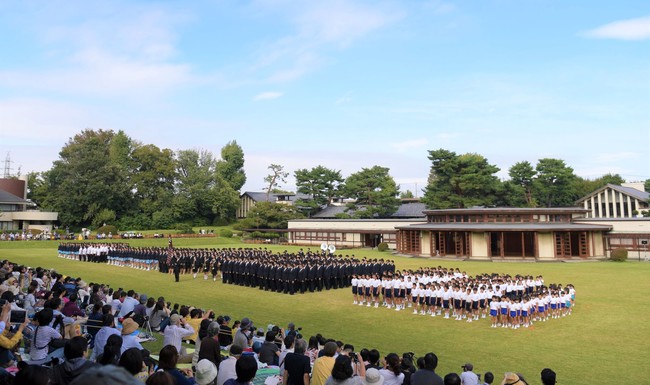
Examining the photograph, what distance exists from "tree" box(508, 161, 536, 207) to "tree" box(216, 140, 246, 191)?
147 ft

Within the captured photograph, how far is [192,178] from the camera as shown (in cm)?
7000

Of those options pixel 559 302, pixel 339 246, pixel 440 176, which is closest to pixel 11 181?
pixel 339 246

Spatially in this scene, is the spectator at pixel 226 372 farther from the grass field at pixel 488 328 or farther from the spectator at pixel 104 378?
the grass field at pixel 488 328

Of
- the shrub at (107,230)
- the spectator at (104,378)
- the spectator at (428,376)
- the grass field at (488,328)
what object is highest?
the shrub at (107,230)

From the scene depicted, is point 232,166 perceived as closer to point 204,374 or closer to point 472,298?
point 472,298

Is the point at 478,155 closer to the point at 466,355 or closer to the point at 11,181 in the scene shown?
the point at 466,355

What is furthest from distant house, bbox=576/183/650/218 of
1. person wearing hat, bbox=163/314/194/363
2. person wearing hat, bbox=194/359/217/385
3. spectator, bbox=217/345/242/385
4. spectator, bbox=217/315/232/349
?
person wearing hat, bbox=194/359/217/385

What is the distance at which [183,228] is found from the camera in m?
63.0

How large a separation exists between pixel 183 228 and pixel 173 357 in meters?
60.7

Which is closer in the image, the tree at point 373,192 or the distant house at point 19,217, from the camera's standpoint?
the tree at point 373,192

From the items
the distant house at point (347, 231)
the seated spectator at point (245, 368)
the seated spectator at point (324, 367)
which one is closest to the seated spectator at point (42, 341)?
the seated spectator at point (245, 368)

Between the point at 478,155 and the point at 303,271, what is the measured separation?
1658 inches

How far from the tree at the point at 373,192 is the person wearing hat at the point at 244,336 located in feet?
156

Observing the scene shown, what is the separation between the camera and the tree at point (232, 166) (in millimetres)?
80062
